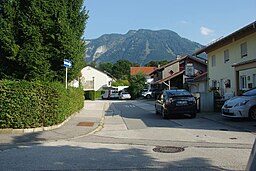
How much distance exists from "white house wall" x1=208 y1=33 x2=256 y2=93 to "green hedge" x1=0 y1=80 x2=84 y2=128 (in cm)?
1307

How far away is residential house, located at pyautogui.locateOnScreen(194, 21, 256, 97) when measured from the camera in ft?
65.2

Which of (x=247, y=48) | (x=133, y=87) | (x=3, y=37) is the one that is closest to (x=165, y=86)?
(x=133, y=87)

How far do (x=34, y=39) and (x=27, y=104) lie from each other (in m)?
4.83

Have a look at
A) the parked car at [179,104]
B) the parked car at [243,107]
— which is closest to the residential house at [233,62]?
the parked car at [243,107]

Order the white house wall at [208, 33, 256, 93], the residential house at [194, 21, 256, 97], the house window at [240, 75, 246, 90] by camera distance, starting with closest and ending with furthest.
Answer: the residential house at [194, 21, 256, 97] < the white house wall at [208, 33, 256, 93] < the house window at [240, 75, 246, 90]

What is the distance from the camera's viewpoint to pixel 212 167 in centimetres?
656

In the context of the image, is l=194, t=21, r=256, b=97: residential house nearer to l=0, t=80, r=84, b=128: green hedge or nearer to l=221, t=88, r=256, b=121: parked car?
l=221, t=88, r=256, b=121: parked car

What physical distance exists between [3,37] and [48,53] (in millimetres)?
2214

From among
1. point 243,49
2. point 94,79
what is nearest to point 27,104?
point 243,49

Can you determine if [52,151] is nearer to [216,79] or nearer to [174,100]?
[174,100]

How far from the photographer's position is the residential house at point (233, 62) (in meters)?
19.9

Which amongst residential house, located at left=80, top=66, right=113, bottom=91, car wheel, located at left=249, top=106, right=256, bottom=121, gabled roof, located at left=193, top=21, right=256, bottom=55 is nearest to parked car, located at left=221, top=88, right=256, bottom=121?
car wheel, located at left=249, top=106, right=256, bottom=121

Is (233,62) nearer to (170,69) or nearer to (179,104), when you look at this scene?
(179,104)

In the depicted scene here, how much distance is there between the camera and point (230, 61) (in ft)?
82.2
